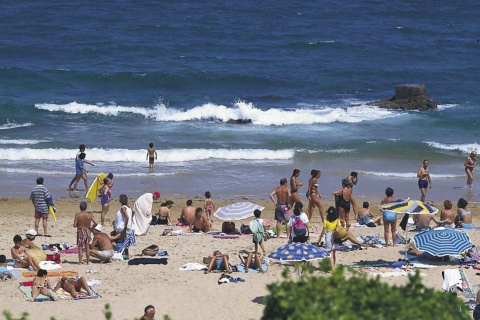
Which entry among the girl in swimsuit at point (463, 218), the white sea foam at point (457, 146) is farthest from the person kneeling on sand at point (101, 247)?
the white sea foam at point (457, 146)

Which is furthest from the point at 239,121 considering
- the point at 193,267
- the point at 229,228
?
the point at 193,267

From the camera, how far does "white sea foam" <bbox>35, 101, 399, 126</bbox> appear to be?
32875 mm

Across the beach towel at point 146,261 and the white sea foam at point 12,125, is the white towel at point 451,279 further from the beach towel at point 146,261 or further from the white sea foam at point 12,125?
the white sea foam at point 12,125

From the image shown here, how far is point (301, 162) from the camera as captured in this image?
87.1 feet

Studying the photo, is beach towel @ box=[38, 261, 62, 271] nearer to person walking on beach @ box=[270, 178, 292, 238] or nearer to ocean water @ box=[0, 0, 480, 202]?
person walking on beach @ box=[270, 178, 292, 238]

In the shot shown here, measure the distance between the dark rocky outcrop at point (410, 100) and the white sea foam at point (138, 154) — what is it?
7853mm

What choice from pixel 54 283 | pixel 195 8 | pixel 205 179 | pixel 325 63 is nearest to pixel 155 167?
pixel 205 179

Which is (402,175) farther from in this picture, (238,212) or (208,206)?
(238,212)

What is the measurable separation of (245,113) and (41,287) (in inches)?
798

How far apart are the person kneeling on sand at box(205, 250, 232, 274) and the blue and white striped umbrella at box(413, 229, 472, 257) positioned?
3001mm

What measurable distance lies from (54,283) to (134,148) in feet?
42.9

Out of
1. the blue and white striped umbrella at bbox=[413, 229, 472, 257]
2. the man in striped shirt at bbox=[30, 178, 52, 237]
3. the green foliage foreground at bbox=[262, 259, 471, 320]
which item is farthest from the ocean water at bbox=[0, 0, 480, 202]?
the green foliage foreground at bbox=[262, 259, 471, 320]

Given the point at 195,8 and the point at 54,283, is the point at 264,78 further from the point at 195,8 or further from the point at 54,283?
the point at 54,283

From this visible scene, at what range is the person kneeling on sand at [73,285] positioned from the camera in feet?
45.9
